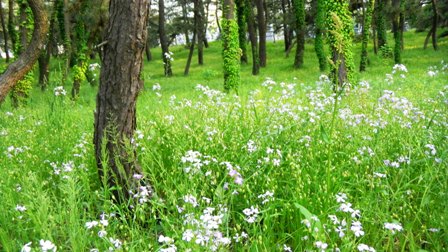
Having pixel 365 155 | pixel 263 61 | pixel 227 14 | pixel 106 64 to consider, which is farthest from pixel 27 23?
pixel 263 61

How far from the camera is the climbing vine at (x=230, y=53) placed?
13.9 m

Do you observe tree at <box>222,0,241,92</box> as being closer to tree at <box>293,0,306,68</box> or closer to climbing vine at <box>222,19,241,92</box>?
climbing vine at <box>222,19,241,92</box>

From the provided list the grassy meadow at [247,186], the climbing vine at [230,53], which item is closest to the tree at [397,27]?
the climbing vine at [230,53]

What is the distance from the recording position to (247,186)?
294 centimetres

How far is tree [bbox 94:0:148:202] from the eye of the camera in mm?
3615

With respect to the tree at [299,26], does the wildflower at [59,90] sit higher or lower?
lower

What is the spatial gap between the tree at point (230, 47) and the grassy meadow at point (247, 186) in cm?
775

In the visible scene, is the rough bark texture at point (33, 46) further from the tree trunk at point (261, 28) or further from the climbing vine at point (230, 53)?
the tree trunk at point (261, 28)

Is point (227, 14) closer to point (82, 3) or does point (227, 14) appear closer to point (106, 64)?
point (82, 3)

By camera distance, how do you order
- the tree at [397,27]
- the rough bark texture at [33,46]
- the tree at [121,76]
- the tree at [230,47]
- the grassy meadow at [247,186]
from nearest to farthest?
1. the grassy meadow at [247,186]
2. the tree at [121,76]
3. the rough bark texture at [33,46]
4. the tree at [230,47]
5. the tree at [397,27]

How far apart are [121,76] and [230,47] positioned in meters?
10.8

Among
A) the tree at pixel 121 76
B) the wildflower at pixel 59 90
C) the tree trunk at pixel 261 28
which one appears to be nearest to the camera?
the tree at pixel 121 76

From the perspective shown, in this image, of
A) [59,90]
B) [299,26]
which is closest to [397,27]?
[299,26]

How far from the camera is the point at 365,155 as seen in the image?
4.00 metres
